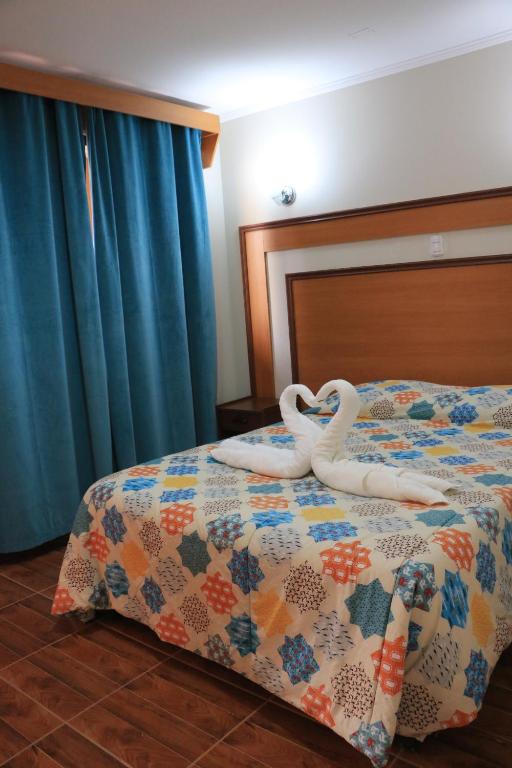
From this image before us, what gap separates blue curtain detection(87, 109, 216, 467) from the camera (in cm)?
359

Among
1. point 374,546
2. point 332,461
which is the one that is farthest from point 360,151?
point 374,546

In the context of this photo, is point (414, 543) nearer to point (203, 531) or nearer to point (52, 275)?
point (203, 531)

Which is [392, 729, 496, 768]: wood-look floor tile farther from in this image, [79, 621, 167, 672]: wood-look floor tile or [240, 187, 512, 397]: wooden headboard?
[240, 187, 512, 397]: wooden headboard

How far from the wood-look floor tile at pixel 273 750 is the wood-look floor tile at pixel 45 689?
→ 1.67 feet

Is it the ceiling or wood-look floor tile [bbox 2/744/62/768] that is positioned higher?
the ceiling

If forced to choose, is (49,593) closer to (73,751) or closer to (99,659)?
(99,659)

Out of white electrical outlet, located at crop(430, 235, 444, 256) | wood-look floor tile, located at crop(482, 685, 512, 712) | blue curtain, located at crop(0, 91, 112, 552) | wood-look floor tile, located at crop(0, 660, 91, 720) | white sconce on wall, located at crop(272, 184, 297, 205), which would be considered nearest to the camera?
wood-look floor tile, located at crop(482, 685, 512, 712)

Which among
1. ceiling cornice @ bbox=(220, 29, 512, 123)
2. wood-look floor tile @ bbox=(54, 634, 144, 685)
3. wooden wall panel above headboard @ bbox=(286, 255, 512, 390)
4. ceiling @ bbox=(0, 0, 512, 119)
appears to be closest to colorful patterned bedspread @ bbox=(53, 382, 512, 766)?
wood-look floor tile @ bbox=(54, 634, 144, 685)

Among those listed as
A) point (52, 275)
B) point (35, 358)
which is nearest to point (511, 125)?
point (52, 275)

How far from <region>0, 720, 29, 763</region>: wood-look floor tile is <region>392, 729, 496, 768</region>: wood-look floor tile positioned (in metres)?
1.06

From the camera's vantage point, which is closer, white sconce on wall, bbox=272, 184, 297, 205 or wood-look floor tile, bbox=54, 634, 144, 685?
wood-look floor tile, bbox=54, 634, 144, 685

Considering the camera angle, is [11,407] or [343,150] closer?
[11,407]

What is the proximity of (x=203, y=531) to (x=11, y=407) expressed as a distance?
1449 mm

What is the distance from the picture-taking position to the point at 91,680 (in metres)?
2.22
